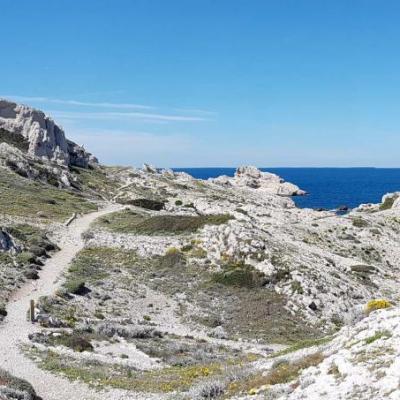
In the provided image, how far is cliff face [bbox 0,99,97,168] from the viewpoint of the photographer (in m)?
124

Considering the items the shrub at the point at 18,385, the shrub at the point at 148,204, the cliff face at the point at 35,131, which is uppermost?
the cliff face at the point at 35,131

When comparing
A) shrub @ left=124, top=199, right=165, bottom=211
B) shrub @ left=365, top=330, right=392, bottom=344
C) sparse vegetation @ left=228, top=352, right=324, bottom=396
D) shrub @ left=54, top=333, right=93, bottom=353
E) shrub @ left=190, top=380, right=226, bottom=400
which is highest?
shrub @ left=365, top=330, right=392, bottom=344

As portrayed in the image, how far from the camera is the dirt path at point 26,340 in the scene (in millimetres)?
20469

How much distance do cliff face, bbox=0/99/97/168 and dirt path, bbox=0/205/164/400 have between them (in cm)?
7862

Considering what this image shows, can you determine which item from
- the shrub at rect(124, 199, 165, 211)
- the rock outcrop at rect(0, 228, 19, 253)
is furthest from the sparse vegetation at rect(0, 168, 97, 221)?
the rock outcrop at rect(0, 228, 19, 253)

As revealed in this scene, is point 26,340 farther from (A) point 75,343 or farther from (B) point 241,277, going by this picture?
(B) point 241,277

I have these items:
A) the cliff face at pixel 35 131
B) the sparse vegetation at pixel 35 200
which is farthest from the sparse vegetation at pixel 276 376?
the cliff face at pixel 35 131

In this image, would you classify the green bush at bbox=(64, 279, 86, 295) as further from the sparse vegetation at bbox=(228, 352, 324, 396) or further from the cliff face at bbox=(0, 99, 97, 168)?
the cliff face at bbox=(0, 99, 97, 168)

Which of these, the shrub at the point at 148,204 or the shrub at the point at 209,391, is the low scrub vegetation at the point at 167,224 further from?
the shrub at the point at 209,391

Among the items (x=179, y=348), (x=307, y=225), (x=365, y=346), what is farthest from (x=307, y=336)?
(x=307, y=225)

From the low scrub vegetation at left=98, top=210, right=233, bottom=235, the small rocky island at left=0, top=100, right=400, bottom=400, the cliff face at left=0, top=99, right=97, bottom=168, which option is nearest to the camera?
the small rocky island at left=0, top=100, right=400, bottom=400

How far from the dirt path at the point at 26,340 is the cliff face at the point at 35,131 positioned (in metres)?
78.6

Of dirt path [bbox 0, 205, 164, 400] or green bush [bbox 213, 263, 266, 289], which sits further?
green bush [bbox 213, 263, 266, 289]

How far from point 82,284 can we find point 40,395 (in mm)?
19764
